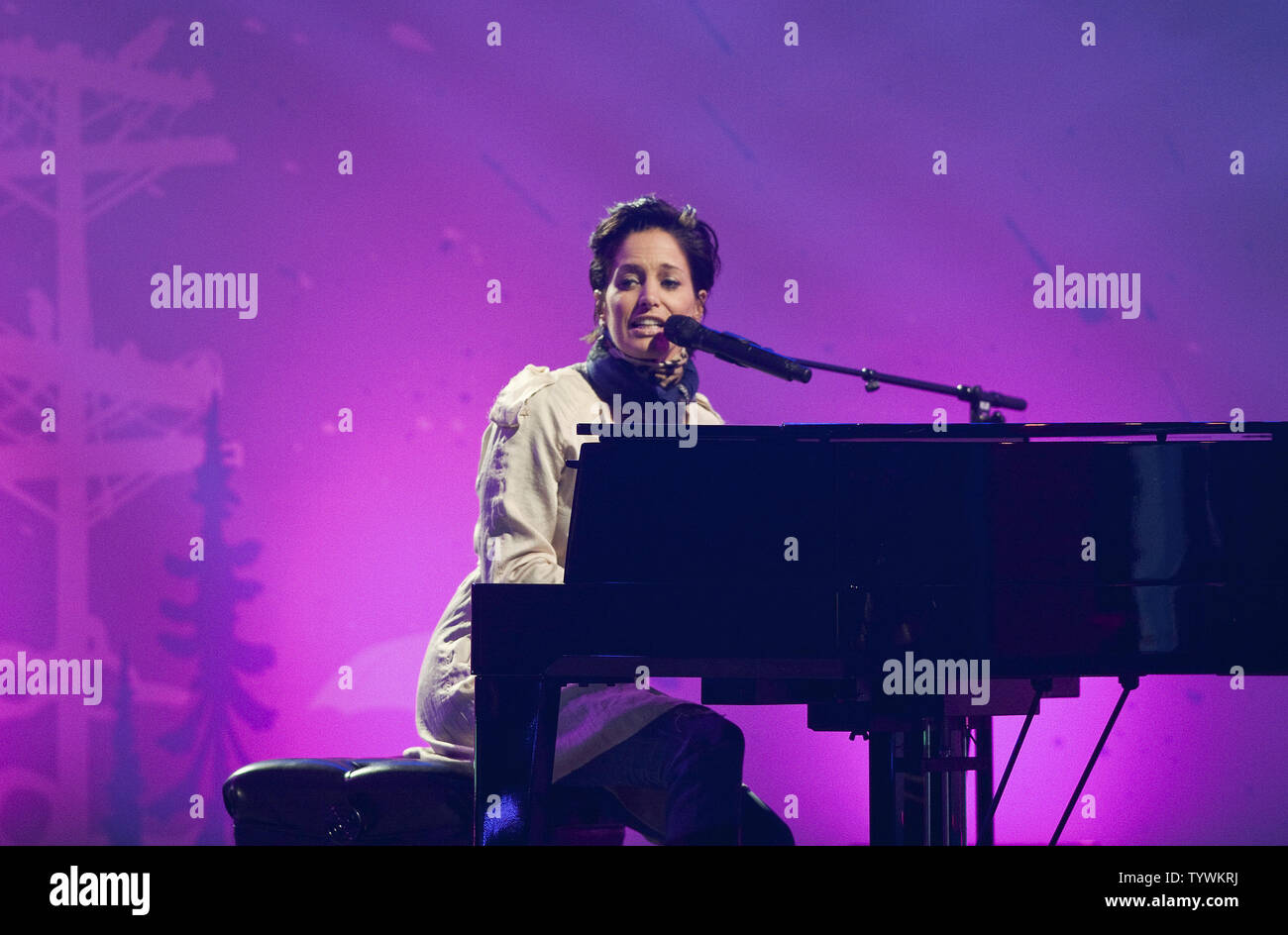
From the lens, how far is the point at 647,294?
2.65m

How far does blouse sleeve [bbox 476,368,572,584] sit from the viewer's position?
236cm

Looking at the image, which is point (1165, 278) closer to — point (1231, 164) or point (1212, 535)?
point (1231, 164)

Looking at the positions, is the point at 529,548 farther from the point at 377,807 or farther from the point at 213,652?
the point at 213,652

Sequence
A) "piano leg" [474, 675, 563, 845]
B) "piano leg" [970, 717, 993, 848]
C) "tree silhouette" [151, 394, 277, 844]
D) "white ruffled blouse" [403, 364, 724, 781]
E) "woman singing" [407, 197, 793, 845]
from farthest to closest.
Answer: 1. "tree silhouette" [151, 394, 277, 844]
2. "piano leg" [970, 717, 993, 848]
3. "white ruffled blouse" [403, 364, 724, 781]
4. "woman singing" [407, 197, 793, 845]
5. "piano leg" [474, 675, 563, 845]

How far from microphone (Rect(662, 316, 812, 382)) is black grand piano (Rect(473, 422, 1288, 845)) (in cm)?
19

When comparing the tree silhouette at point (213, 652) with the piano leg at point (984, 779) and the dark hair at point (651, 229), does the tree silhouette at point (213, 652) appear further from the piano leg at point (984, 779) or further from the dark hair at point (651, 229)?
the piano leg at point (984, 779)

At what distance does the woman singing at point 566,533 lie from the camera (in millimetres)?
2221

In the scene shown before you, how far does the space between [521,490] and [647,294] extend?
1.64 feet

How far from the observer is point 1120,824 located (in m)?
3.92

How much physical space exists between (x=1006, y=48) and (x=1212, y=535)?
7.80 feet

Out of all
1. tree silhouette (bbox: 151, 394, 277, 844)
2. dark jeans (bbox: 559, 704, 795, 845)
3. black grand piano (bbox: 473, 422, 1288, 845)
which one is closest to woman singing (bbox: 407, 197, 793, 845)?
dark jeans (bbox: 559, 704, 795, 845)

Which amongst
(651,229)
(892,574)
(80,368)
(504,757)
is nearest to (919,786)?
(892,574)

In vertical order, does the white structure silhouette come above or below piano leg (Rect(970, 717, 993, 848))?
above

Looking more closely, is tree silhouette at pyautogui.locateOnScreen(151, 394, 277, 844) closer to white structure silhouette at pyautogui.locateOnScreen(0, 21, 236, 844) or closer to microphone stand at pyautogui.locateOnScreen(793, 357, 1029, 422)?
white structure silhouette at pyautogui.locateOnScreen(0, 21, 236, 844)
